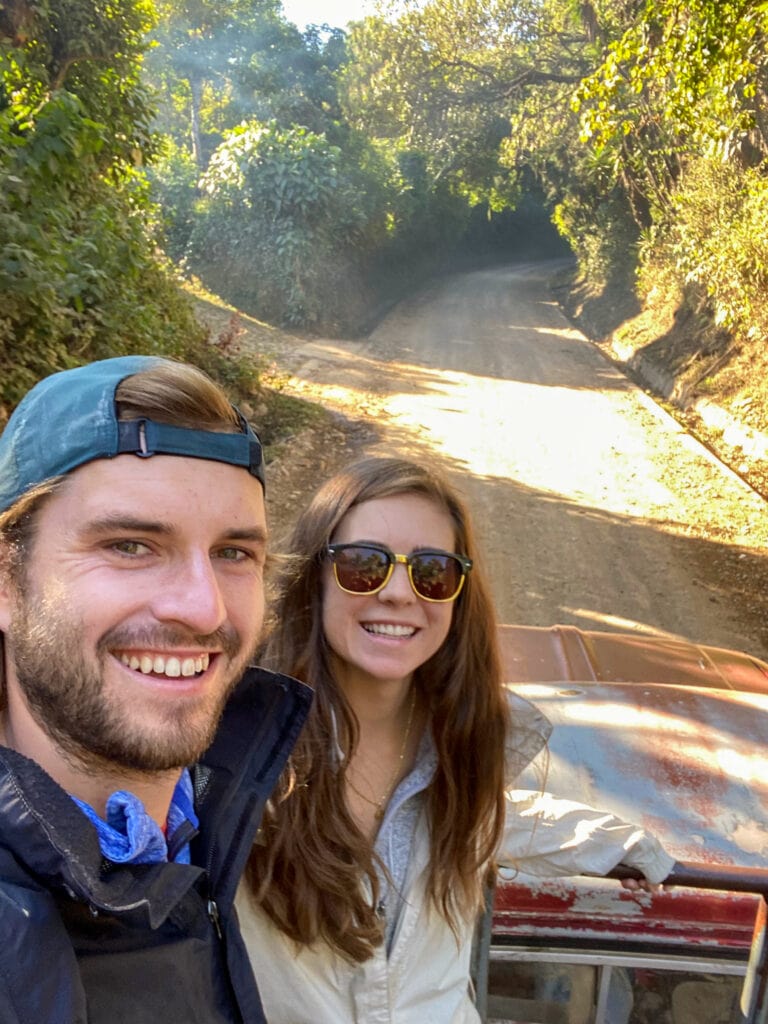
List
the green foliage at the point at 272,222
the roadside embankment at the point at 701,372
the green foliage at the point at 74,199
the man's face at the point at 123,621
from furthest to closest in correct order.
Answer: the green foliage at the point at 272,222
the roadside embankment at the point at 701,372
the green foliage at the point at 74,199
the man's face at the point at 123,621

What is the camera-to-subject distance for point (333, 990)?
1.73 metres

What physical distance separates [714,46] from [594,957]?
7.62m

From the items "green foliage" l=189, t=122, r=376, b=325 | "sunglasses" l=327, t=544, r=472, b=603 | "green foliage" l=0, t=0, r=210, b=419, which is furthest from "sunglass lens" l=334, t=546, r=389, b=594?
"green foliage" l=189, t=122, r=376, b=325

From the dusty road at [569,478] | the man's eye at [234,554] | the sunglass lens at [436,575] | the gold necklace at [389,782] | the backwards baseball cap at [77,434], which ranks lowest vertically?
the dusty road at [569,478]

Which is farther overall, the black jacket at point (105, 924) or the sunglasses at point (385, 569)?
the sunglasses at point (385, 569)

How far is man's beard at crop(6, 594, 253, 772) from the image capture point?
4.19 ft

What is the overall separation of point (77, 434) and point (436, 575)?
907mm

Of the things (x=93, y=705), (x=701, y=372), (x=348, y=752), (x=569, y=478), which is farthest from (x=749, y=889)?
(x=701, y=372)

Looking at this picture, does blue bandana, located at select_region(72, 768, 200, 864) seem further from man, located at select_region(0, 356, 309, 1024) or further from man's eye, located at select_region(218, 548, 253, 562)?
man's eye, located at select_region(218, 548, 253, 562)

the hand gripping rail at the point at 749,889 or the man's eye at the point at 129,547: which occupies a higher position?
the man's eye at the point at 129,547

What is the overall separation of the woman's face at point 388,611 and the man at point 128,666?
0.48 m

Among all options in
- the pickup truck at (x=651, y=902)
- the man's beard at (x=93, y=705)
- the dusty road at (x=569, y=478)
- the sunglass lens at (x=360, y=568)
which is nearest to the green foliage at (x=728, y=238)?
the dusty road at (x=569, y=478)

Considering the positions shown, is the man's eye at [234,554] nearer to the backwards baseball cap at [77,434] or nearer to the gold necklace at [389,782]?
the backwards baseball cap at [77,434]

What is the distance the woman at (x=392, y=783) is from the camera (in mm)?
1713
